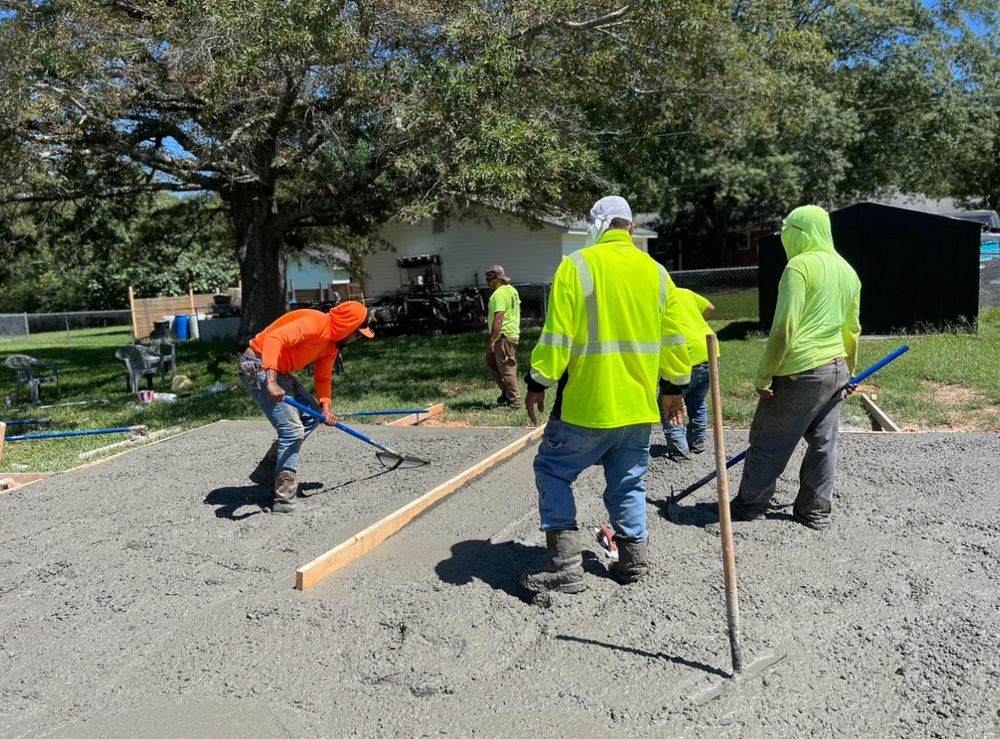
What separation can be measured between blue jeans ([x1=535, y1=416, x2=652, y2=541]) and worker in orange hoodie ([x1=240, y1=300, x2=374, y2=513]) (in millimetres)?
1782

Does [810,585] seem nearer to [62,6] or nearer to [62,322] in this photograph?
[62,6]

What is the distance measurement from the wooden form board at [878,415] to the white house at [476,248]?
1367cm

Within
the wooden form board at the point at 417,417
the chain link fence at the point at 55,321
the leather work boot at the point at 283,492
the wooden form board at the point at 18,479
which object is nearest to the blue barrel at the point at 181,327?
the chain link fence at the point at 55,321

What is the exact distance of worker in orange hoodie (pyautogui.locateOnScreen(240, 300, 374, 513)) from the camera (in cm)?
465

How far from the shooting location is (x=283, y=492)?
4.99m

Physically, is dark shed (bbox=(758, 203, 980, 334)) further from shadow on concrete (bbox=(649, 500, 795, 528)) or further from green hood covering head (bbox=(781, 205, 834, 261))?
green hood covering head (bbox=(781, 205, 834, 261))

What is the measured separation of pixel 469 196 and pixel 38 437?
246 inches

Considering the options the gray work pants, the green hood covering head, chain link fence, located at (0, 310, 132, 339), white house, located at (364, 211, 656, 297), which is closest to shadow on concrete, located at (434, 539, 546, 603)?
the gray work pants

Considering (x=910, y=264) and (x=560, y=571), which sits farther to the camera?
(x=910, y=264)

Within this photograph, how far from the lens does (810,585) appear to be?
352cm

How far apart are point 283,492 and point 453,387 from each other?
5378 millimetres

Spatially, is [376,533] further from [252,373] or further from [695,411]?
[695,411]

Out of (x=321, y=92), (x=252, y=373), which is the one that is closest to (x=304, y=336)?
(x=252, y=373)

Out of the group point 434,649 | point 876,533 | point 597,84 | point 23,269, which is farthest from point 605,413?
point 23,269
